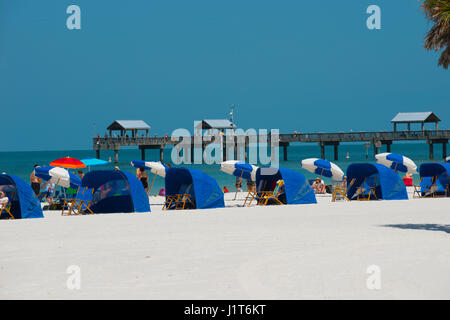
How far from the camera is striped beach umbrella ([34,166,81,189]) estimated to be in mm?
18966

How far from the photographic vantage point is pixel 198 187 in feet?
59.6

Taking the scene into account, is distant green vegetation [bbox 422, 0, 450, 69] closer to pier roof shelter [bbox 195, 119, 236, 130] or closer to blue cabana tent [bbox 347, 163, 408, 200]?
blue cabana tent [bbox 347, 163, 408, 200]

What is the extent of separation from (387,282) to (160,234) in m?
5.60

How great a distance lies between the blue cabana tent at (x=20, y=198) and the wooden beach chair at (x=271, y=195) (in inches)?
256

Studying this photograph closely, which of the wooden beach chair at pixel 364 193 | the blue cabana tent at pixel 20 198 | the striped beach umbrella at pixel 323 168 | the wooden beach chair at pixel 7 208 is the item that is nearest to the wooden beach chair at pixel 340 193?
the wooden beach chair at pixel 364 193

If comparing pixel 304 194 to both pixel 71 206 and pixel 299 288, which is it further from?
pixel 299 288

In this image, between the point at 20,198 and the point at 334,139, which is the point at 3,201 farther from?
the point at 334,139

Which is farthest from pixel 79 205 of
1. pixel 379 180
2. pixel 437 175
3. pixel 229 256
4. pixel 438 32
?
pixel 437 175

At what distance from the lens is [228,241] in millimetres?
10656

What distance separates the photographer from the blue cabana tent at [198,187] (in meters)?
18.2

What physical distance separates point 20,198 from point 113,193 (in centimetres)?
250

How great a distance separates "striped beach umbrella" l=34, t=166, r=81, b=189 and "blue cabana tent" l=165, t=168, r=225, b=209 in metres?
2.77

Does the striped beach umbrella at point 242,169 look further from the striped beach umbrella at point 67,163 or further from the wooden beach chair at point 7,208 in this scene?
the wooden beach chair at point 7,208
